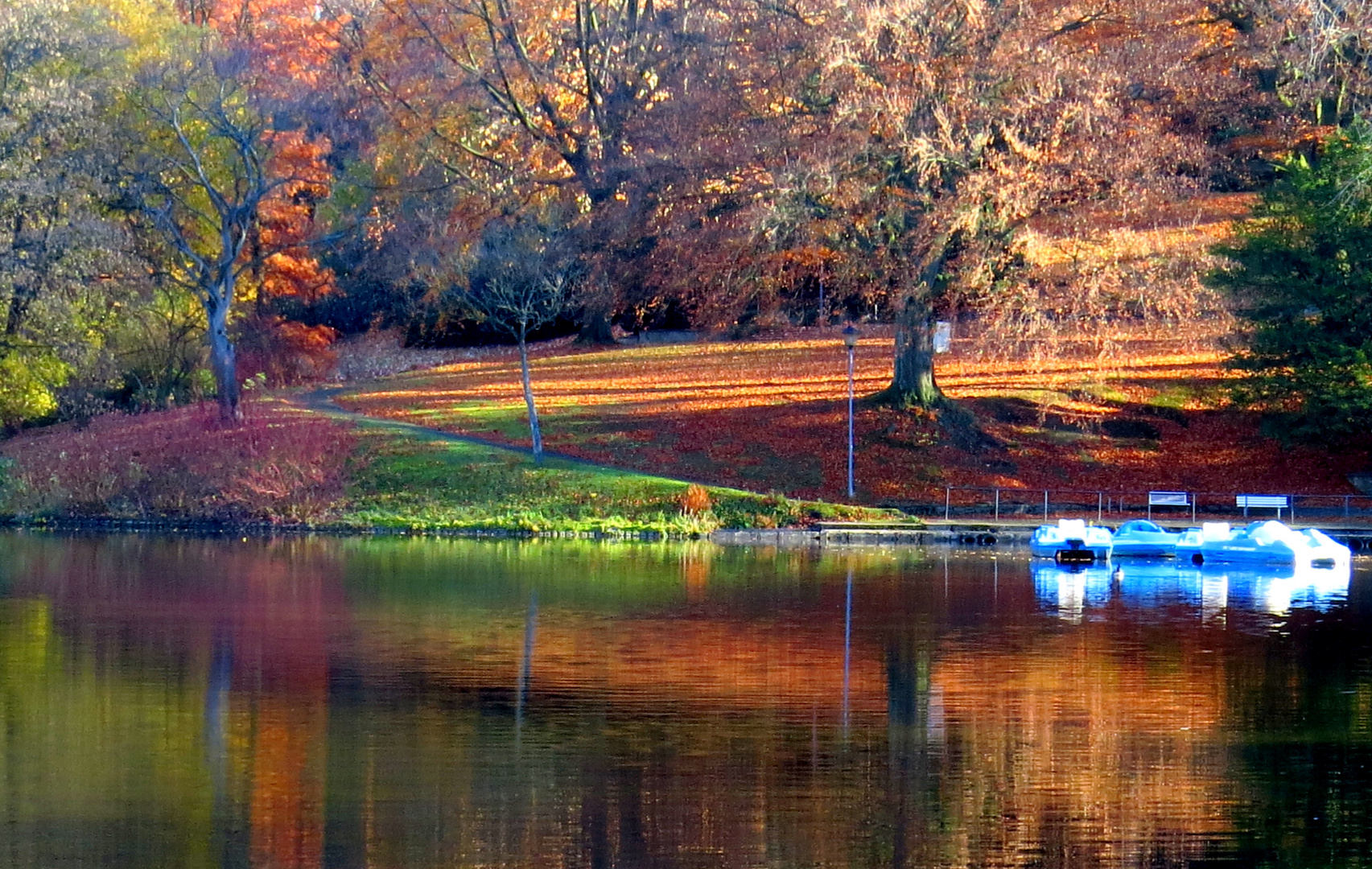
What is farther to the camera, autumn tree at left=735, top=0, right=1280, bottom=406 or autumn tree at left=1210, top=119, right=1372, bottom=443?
autumn tree at left=1210, top=119, right=1372, bottom=443

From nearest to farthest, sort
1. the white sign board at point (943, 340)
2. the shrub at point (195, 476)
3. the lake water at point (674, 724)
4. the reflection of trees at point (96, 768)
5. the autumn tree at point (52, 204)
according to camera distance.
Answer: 1. the reflection of trees at point (96, 768)
2. the lake water at point (674, 724)
3. the shrub at point (195, 476)
4. the autumn tree at point (52, 204)
5. the white sign board at point (943, 340)

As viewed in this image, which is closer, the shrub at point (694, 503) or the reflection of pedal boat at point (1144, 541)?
the reflection of pedal boat at point (1144, 541)

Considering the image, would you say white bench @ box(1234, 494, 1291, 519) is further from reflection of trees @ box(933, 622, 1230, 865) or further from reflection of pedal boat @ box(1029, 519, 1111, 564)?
reflection of trees @ box(933, 622, 1230, 865)

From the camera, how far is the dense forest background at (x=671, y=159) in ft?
128

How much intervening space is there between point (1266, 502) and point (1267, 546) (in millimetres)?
4965

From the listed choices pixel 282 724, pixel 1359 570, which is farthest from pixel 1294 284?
pixel 282 724

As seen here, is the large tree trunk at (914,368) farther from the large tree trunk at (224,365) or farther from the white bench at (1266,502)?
the large tree trunk at (224,365)

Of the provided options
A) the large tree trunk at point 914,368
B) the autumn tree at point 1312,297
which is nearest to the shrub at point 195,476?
the large tree trunk at point 914,368

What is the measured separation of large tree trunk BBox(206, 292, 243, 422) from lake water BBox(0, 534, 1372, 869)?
17170 mm

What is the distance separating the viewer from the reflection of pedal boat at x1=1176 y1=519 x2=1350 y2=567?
1335 inches

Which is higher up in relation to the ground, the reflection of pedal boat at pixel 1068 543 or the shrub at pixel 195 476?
the shrub at pixel 195 476

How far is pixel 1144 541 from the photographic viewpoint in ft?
117

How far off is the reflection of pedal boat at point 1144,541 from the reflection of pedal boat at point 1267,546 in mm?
776

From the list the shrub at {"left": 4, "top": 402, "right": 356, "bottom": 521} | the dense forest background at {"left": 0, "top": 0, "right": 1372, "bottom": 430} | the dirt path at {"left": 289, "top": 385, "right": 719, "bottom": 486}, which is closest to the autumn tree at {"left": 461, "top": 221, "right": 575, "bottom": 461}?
the dense forest background at {"left": 0, "top": 0, "right": 1372, "bottom": 430}
